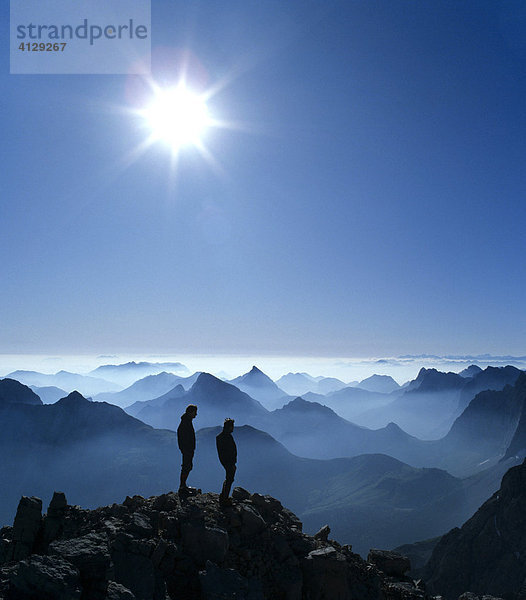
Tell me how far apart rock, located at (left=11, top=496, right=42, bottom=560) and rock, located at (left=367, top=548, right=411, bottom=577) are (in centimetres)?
1832

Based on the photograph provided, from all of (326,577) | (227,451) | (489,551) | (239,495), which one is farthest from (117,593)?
(489,551)

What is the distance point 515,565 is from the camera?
9512 cm

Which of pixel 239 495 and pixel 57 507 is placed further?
pixel 239 495

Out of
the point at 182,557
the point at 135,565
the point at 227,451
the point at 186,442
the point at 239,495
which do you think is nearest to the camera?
the point at 135,565

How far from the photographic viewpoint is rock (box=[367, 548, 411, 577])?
20781 millimetres

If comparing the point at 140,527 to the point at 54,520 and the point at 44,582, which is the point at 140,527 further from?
the point at 54,520

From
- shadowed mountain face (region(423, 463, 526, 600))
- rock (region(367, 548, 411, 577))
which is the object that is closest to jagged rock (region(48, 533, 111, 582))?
rock (region(367, 548, 411, 577))

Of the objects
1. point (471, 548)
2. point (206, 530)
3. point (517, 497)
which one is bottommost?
point (471, 548)

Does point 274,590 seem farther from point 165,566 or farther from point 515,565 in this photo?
point 515,565

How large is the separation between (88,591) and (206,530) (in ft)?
17.9

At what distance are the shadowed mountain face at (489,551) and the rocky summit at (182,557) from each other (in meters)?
108

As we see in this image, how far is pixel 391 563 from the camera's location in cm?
2102

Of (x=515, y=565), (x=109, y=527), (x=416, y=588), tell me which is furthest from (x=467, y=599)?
(x=515, y=565)

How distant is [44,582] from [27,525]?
10.3 m
